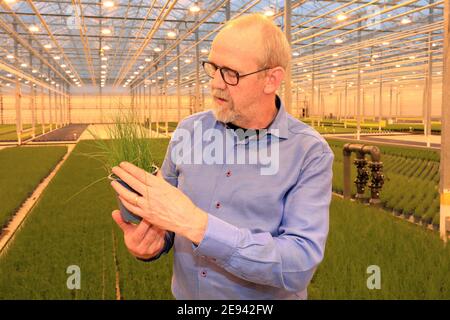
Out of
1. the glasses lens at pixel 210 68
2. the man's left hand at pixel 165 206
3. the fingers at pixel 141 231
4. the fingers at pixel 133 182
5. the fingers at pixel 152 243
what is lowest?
the fingers at pixel 152 243

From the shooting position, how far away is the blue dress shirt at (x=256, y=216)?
1.08 metres

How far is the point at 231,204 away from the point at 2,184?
25.0 feet

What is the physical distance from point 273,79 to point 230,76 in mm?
125

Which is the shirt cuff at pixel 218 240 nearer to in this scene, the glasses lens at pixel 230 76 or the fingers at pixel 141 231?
the fingers at pixel 141 231

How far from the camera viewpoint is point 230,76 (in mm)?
1271

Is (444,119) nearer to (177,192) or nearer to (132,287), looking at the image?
(132,287)

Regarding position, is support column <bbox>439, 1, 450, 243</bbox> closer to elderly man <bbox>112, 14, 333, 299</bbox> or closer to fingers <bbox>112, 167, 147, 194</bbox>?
elderly man <bbox>112, 14, 333, 299</bbox>

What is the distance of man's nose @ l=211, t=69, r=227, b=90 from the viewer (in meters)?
1.28

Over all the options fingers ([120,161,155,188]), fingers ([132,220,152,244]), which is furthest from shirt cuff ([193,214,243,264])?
fingers ([132,220,152,244])

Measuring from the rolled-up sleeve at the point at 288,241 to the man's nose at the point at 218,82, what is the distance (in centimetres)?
30

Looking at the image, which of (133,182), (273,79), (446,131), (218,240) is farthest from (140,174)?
(446,131)

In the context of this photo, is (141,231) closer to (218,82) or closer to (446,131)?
(218,82)

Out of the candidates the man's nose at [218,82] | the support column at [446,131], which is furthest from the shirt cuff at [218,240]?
the support column at [446,131]
